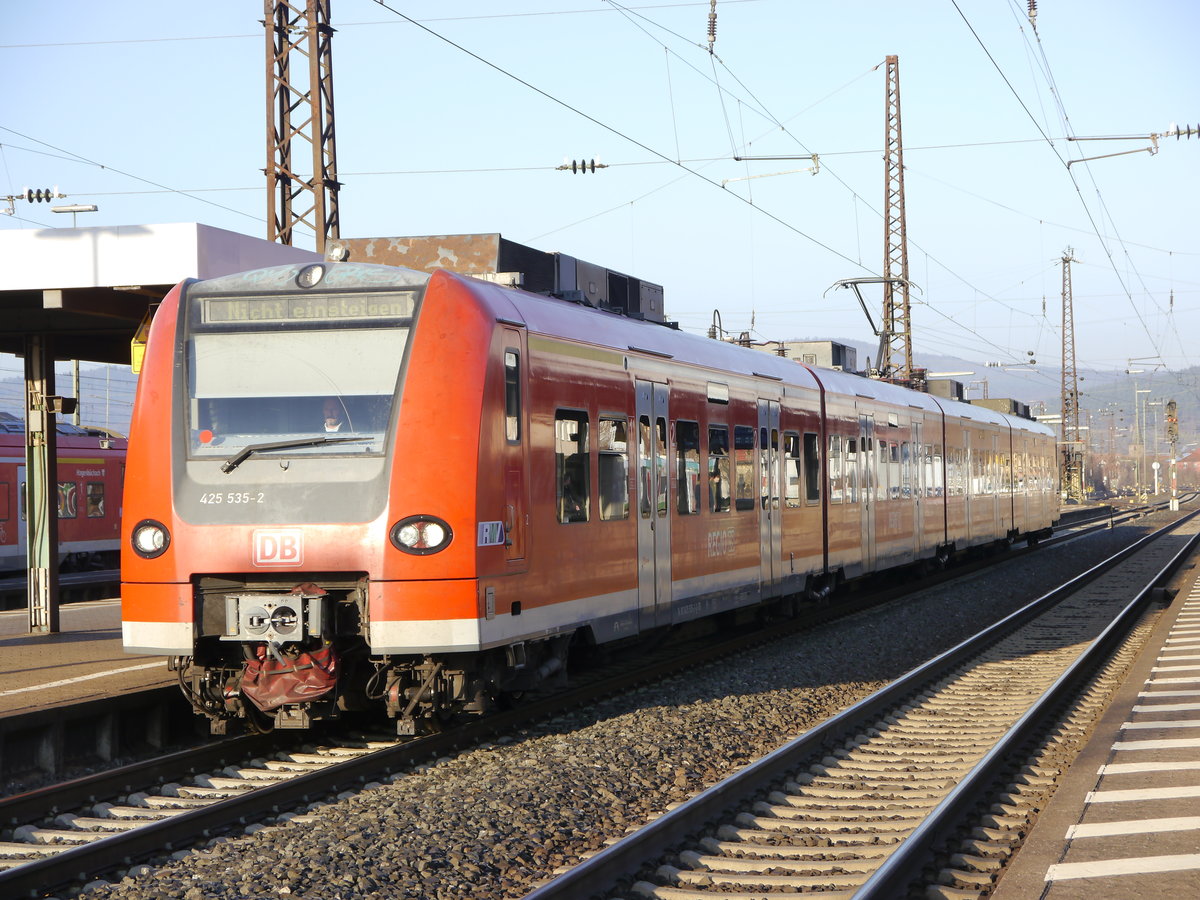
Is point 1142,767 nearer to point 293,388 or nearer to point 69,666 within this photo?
point 293,388

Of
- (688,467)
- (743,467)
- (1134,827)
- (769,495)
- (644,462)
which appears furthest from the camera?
(769,495)

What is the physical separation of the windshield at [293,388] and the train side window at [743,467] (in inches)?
230

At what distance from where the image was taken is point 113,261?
12.2m

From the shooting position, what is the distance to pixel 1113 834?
21.7 ft

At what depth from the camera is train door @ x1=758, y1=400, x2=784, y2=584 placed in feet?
48.3

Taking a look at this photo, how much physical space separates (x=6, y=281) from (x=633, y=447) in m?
5.91

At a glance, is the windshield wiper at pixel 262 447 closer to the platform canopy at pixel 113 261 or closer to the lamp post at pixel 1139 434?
the platform canopy at pixel 113 261

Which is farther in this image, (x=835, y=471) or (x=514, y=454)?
(x=835, y=471)

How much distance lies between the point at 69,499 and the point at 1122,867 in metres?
26.2

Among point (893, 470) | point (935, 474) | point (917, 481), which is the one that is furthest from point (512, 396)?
point (935, 474)

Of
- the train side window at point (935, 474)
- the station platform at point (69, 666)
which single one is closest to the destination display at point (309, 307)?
the station platform at point (69, 666)

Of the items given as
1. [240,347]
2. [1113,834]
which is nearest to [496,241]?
[240,347]

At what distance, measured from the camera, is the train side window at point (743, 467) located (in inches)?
547

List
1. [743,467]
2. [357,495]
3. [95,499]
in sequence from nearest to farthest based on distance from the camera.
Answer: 1. [357,495]
2. [743,467]
3. [95,499]
